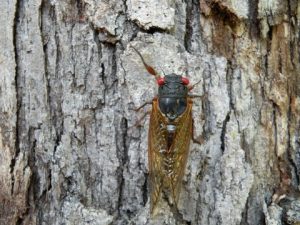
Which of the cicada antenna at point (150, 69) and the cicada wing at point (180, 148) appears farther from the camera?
the cicada wing at point (180, 148)

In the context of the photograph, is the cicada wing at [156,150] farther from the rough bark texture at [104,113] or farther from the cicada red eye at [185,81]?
the cicada red eye at [185,81]

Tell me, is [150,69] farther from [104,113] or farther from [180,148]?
[180,148]

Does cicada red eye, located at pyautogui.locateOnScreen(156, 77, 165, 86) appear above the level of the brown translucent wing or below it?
above

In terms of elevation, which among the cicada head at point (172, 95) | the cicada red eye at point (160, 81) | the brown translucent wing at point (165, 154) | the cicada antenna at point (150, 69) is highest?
the cicada antenna at point (150, 69)

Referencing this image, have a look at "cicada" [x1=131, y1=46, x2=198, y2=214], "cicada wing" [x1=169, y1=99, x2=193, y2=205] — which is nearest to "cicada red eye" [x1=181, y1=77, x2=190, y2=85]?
"cicada" [x1=131, y1=46, x2=198, y2=214]

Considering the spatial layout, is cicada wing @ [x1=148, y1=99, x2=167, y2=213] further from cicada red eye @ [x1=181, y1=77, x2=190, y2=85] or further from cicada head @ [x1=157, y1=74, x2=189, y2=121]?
cicada red eye @ [x1=181, y1=77, x2=190, y2=85]

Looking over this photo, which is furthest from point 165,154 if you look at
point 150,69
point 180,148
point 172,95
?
point 150,69

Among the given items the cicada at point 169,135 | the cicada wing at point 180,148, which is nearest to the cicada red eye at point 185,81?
the cicada at point 169,135
